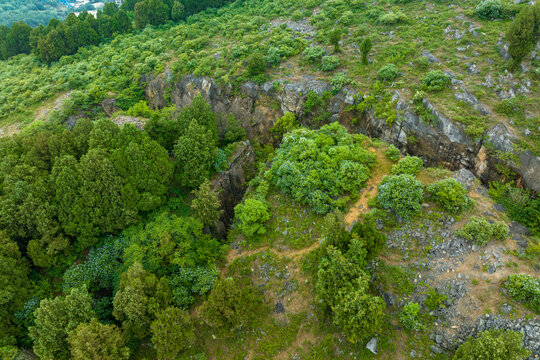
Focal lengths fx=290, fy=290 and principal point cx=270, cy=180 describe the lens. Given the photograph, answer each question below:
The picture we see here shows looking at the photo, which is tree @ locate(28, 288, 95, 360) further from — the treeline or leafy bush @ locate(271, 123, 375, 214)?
the treeline

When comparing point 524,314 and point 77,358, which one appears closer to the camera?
point 77,358

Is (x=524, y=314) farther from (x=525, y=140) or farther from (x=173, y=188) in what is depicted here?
(x=173, y=188)

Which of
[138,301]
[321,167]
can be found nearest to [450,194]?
[321,167]

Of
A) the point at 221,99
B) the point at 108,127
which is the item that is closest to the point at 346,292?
the point at 108,127

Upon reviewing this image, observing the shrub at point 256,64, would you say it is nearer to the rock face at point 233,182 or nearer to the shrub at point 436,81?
the rock face at point 233,182

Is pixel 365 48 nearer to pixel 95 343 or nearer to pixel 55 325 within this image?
pixel 95 343

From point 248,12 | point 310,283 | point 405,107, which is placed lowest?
point 310,283

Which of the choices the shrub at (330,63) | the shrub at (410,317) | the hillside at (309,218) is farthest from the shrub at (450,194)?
the shrub at (330,63)

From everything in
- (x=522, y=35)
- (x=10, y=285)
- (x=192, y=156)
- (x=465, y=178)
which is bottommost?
(x=465, y=178)
